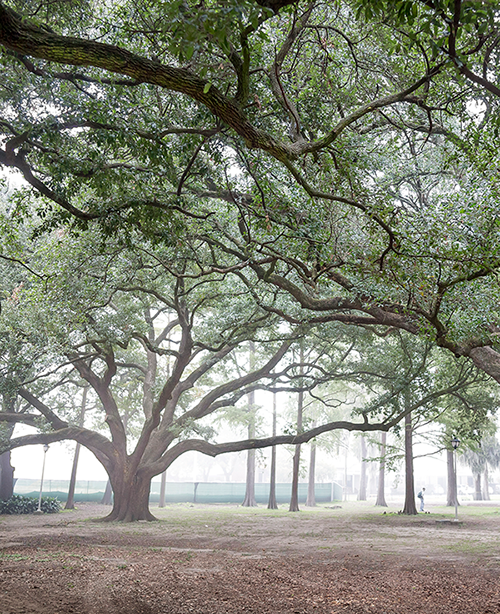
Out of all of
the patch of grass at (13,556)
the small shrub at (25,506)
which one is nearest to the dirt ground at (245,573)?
the patch of grass at (13,556)

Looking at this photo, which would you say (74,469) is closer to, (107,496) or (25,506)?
(25,506)

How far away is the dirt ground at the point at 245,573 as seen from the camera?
17.3ft

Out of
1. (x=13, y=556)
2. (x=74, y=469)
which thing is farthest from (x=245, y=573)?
(x=74, y=469)

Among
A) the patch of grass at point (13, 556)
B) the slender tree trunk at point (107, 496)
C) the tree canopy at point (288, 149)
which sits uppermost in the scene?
the tree canopy at point (288, 149)

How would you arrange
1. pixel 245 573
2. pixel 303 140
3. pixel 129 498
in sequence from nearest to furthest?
pixel 303 140 → pixel 245 573 → pixel 129 498

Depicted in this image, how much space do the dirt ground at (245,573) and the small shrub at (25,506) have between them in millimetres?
8483

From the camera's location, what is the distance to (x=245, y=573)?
6980mm

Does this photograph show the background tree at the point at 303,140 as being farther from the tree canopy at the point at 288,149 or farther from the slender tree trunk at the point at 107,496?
the slender tree trunk at the point at 107,496

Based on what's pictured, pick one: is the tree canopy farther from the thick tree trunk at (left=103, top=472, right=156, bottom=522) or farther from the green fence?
the green fence

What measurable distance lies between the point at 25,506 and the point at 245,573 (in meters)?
16.1

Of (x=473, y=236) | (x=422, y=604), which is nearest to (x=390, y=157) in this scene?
(x=473, y=236)

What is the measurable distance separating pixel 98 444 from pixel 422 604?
12210mm

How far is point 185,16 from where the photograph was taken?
10.5ft

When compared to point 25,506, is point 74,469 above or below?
above
